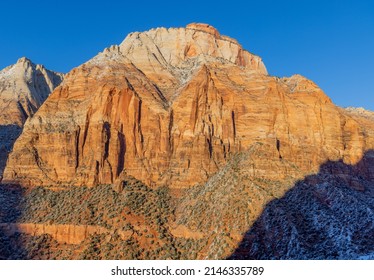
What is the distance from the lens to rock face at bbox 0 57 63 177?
15300cm

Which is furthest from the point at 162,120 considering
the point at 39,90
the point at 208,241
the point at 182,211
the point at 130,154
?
the point at 39,90

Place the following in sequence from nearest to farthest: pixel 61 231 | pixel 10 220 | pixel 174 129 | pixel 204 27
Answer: pixel 61 231, pixel 10 220, pixel 174 129, pixel 204 27

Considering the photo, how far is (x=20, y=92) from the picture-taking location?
17400cm

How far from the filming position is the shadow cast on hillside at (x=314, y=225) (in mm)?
74312

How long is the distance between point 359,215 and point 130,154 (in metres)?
37.4

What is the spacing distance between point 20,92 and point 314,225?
114814 millimetres

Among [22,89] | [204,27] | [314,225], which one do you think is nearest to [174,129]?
[314,225]

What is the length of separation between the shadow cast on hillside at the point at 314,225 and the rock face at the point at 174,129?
8.11m

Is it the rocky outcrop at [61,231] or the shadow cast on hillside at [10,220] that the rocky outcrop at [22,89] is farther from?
the rocky outcrop at [61,231]

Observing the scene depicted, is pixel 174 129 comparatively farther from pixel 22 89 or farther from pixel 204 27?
pixel 22 89

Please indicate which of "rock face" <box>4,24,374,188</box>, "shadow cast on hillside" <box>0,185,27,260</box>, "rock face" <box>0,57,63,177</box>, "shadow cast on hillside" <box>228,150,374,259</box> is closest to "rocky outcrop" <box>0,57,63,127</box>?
"rock face" <box>0,57,63,177</box>

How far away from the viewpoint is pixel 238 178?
9069cm

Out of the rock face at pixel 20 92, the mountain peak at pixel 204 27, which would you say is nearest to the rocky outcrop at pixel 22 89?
the rock face at pixel 20 92

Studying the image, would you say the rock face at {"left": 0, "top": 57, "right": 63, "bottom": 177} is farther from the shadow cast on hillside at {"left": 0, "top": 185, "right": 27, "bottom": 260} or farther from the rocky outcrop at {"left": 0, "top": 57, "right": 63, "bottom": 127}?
the shadow cast on hillside at {"left": 0, "top": 185, "right": 27, "bottom": 260}
